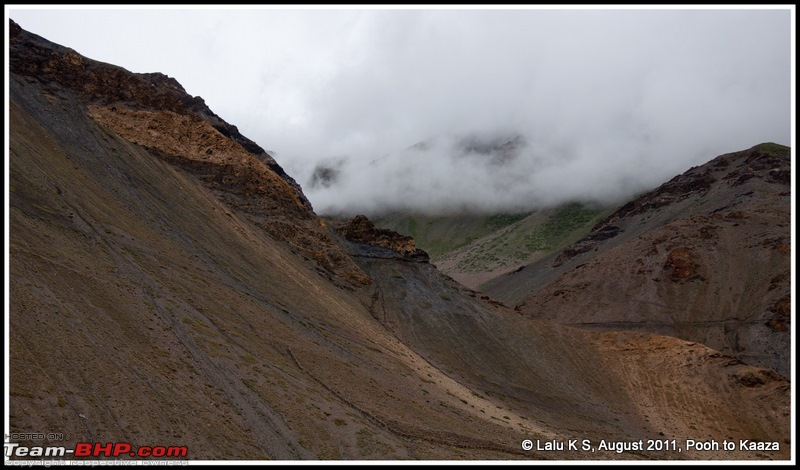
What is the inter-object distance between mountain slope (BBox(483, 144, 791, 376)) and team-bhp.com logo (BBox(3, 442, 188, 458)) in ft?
169

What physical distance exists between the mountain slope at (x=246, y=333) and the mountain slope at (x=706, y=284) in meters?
15.1

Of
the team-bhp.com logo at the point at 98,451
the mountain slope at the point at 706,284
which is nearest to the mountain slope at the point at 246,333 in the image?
the team-bhp.com logo at the point at 98,451

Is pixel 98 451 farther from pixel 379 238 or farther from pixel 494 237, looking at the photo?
pixel 494 237

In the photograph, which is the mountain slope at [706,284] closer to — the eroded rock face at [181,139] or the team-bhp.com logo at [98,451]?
the eroded rock face at [181,139]

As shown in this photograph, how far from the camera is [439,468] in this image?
15.0 m

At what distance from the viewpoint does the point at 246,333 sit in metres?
24.8

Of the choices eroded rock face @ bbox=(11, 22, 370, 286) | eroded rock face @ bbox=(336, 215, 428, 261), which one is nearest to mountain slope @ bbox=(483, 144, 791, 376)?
eroded rock face @ bbox=(336, 215, 428, 261)

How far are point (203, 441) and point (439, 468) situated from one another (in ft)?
20.3

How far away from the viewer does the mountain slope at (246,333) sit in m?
16.5

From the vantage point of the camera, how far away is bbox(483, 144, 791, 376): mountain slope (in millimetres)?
56316

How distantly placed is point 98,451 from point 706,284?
6793 cm

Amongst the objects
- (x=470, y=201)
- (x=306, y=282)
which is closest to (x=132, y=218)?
(x=306, y=282)

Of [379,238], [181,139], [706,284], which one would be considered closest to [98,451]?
[181,139]

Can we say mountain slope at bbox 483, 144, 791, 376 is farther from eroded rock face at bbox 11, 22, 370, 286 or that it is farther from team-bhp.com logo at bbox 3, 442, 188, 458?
team-bhp.com logo at bbox 3, 442, 188, 458
